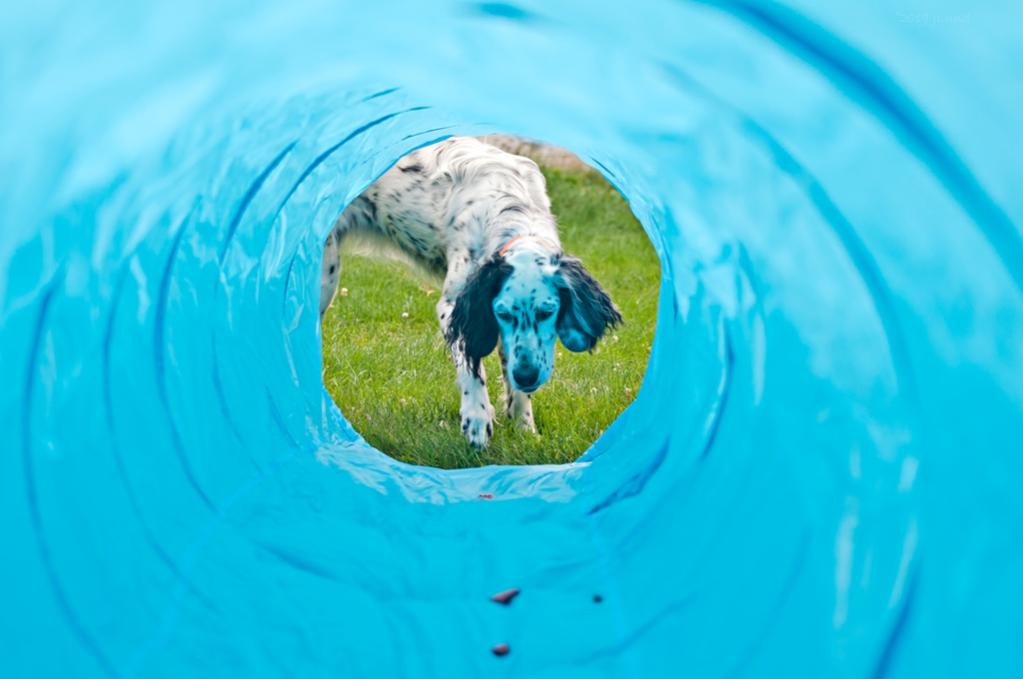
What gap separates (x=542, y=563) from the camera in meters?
3.16

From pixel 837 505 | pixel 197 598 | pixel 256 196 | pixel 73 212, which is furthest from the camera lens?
pixel 256 196

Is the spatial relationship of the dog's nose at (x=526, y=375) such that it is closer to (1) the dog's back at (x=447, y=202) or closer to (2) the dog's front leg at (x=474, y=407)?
(2) the dog's front leg at (x=474, y=407)

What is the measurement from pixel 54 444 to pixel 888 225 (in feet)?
5.41

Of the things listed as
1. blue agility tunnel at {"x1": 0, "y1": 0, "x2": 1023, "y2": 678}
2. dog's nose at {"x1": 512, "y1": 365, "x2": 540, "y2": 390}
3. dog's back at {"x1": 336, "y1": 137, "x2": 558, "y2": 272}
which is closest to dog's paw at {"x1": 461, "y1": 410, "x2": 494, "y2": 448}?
dog's nose at {"x1": 512, "y1": 365, "x2": 540, "y2": 390}

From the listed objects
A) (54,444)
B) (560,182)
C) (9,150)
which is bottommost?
(54,444)

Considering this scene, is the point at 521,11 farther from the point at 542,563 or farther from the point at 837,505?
the point at 542,563

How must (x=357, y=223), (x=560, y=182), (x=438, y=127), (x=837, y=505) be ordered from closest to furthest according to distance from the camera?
1. (x=837, y=505)
2. (x=438, y=127)
3. (x=357, y=223)
4. (x=560, y=182)

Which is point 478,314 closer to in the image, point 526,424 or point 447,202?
point 526,424

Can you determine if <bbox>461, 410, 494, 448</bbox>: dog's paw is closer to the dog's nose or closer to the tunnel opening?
the tunnel opening

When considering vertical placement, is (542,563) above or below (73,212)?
below

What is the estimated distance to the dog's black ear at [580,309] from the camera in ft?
15.0

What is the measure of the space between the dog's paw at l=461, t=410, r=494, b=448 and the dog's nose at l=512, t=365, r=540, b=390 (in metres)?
0.36

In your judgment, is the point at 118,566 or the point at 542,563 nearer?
the point at 118,566

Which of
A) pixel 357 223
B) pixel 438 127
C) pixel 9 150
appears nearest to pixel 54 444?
pixel 9 150
